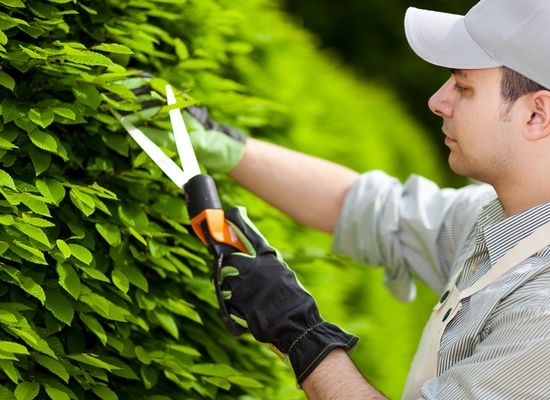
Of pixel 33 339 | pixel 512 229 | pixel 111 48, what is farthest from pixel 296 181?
pixel 33 339

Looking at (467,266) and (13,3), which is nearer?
(13,3)

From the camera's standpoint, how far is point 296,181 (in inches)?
110

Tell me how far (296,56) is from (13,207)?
202 cm

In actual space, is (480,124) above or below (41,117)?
above

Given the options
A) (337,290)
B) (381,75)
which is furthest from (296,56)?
(381,75)

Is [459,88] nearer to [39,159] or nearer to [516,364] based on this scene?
[516,364]

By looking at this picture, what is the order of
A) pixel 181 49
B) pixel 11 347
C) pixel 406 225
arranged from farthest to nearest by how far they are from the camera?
1. pixel 406 225
2. pixel 181 49
3. pixel 11 347

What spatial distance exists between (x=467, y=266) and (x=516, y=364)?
18.6 inches

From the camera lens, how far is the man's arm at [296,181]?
268 cm

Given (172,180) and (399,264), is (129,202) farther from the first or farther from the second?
(399,264)

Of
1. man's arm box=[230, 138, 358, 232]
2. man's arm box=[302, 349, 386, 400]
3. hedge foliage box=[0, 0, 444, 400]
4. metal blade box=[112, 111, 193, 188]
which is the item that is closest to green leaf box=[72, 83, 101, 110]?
hedge foliage box=[0, 0, 444, 400]

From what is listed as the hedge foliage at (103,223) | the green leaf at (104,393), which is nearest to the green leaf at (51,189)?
the hedge foliage at (103,223)

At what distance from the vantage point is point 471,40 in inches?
84.2

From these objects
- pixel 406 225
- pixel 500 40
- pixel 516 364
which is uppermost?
pixel 500 40
